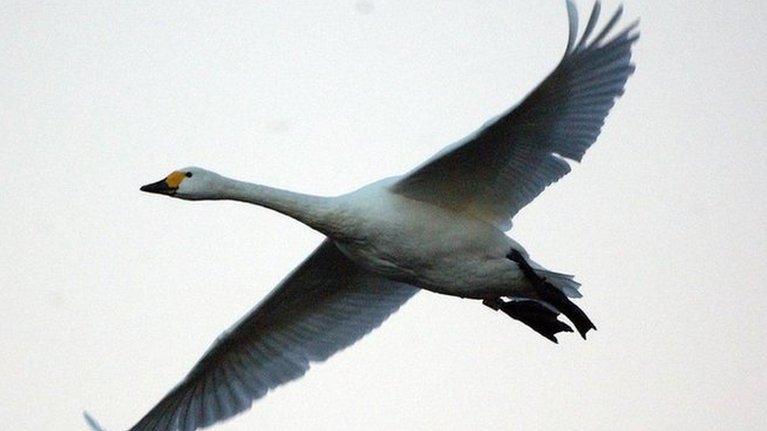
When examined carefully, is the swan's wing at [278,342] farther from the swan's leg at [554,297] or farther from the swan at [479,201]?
the swan's leg at [554,297]

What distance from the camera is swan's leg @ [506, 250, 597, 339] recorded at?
14.4 m

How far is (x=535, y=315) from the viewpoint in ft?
49.1

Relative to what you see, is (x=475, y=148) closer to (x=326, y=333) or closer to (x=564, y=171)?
(x=564, y=171)

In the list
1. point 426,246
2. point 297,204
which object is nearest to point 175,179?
point 297,204

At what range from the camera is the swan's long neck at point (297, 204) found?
1392cm

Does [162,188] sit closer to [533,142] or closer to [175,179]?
[175,179]

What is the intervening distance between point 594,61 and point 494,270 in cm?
210

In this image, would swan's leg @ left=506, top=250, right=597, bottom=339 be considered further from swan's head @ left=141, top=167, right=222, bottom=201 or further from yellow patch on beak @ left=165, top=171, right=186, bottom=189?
yellow patch on beak @ left=165, top=171, right=186, bottom=189

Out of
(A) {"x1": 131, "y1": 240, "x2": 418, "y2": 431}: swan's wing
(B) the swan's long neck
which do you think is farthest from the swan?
(A) {"x1": 131, "y1": 240, "x2": 418, "y2": 431}: swan's wing

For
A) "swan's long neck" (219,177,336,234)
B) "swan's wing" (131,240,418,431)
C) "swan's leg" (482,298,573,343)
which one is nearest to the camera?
"swan's long neck" (219,177,336,234)

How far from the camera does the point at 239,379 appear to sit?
1645 cm

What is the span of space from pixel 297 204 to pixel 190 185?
119 cm

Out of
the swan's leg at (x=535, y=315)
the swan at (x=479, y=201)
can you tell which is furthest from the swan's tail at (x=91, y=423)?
the swan's leg at (x=535, y=315)

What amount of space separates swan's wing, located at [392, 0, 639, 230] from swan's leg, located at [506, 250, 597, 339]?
0.60 metres
